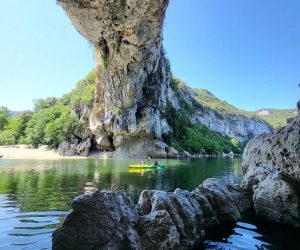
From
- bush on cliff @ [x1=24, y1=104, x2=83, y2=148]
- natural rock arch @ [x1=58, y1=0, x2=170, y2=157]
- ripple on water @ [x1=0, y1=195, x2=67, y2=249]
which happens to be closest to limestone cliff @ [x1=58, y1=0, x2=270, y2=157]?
natural rock arch @ [x1=58, y1=0, x2=170, y2=157]

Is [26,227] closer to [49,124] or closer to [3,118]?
[49,124]

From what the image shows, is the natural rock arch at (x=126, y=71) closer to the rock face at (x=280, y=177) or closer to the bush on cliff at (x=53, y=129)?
the bush on cliff at (x=53, y=129)

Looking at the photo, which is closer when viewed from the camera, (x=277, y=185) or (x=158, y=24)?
(x=277, y=185)

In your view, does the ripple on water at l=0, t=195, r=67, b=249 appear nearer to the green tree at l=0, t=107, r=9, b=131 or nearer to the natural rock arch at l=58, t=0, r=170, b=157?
the natural rock arch at l=58, t=0, r=170, b=157

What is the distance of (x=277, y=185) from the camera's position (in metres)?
9.91

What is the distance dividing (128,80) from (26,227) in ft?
147

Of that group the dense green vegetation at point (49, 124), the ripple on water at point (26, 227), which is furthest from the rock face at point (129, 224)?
the dense green vegetation at point (49, 124)

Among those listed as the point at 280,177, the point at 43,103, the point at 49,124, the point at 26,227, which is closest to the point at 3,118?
the point at 43,103

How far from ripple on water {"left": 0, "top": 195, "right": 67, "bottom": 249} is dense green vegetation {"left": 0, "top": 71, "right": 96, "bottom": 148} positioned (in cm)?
5131

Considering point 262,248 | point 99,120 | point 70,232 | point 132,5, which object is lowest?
point 262,248

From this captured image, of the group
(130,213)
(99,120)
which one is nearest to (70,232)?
(130,213)

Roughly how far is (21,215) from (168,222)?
20.7ft

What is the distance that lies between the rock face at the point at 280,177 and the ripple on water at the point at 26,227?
281 inches

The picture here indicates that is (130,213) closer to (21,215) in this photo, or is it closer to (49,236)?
(49,236)
